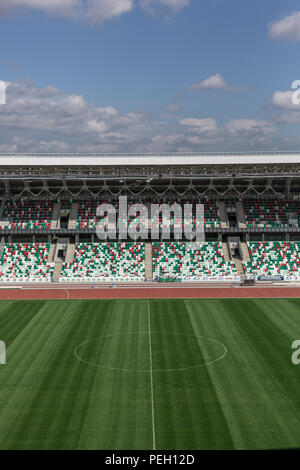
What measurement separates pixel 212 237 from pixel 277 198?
11520 mm

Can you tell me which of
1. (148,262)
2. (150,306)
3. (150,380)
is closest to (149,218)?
(148,262)

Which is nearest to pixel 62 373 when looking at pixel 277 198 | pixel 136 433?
pixel 136 433

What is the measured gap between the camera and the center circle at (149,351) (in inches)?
1043

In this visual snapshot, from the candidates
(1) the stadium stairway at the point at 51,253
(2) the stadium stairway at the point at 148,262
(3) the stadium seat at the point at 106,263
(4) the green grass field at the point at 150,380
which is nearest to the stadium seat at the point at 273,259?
(2) the stadium stairway at the point at 148,262

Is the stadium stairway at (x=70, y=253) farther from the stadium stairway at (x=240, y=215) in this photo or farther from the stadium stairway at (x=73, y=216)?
the stadium stairway at (x=240, y=215)

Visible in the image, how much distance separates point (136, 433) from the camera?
1898 cm

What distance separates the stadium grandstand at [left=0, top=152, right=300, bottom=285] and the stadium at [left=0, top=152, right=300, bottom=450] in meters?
0.19

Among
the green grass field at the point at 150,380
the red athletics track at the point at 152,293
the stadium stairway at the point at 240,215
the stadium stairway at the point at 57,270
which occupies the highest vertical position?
the stadium stairway at the point at 240,215

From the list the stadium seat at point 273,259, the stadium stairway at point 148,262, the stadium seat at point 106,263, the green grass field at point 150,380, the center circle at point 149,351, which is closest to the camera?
the green grass field at point 150,380

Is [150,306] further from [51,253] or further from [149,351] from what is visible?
[51,253]

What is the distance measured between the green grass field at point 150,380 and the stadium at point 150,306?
0.08 meters

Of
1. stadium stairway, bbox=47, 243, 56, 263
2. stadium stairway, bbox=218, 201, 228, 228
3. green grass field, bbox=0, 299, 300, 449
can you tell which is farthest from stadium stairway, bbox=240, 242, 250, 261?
stadium stairway, bbox=47, 243, 56, 263

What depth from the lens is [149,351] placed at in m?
28.8

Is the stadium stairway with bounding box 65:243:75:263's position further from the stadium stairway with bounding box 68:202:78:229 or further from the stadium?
the stadium stairway with bounding box 68:202:78:229
